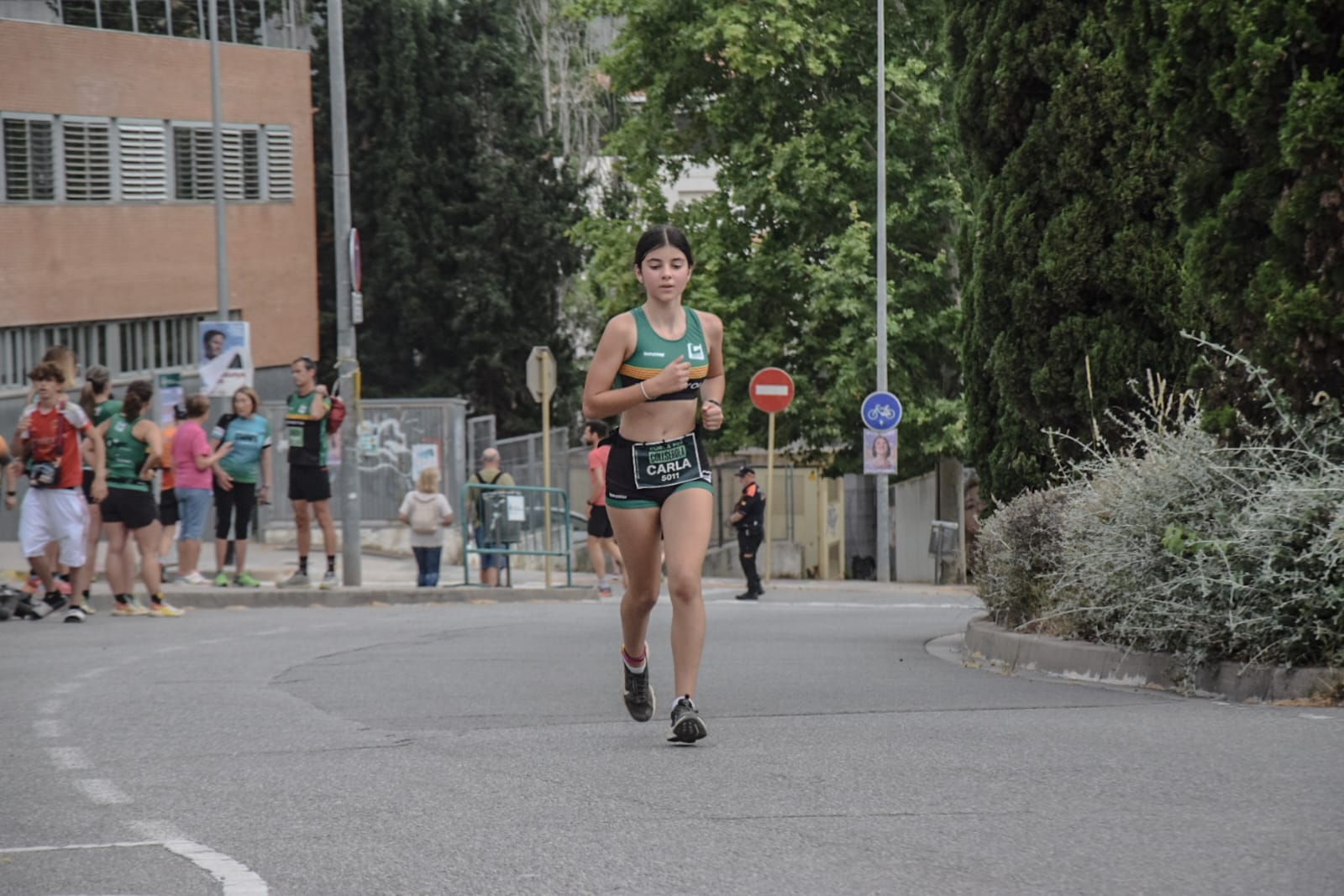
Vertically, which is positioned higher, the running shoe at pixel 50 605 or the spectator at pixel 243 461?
the spectator at pixel 243 461

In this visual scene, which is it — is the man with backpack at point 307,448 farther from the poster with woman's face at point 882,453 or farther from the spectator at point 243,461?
the poster with woman's face at point 882,453

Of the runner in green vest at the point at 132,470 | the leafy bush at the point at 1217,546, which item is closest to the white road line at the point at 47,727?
the leafy bush at the point at 1217,546

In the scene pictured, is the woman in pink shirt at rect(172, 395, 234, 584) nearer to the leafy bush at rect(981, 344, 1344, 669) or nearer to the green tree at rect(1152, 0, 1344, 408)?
the leafy bush at rect(981, 344, 1344, 669)

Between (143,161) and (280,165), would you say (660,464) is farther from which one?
(280,165)

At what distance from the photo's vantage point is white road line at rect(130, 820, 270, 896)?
523cm

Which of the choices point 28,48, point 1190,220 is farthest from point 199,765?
point 28,48

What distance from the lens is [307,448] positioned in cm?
2011

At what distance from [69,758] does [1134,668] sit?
5.00 meters

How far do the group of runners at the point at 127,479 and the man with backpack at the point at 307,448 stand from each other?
0.04 ft

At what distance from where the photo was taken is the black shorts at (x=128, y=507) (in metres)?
16.2

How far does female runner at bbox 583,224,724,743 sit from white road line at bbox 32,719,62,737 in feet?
8.09

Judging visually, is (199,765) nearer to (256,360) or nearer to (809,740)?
(809,740)

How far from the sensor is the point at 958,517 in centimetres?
4050

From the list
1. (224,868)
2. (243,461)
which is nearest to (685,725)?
(224,868)
